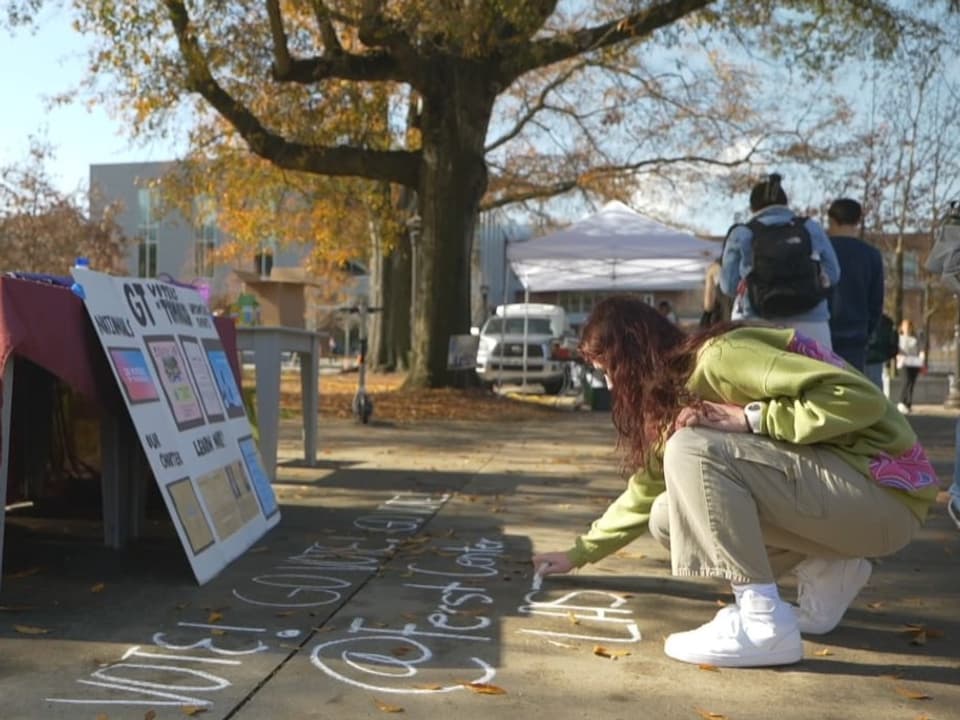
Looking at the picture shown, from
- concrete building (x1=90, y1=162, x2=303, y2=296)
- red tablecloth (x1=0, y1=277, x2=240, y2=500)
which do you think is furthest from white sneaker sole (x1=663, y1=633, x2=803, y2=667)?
concrete building (x1=90, y1=162, x2=303, y2=296)

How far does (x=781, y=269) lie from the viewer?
5.52 meters

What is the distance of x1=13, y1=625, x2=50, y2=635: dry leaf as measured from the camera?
142 inches

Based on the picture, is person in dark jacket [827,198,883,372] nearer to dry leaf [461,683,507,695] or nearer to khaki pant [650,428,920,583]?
khaki pant [650,428,920,583]

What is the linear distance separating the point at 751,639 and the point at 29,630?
2.35m

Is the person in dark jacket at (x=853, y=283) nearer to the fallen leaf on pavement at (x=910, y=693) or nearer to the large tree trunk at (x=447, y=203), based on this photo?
the fallen leaf on pavement at (x=910, y=693)

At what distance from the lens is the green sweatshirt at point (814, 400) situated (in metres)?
3.33

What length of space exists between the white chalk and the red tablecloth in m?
1.87

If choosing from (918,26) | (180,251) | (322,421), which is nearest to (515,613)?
(322,421)

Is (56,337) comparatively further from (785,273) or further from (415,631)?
(785,273)

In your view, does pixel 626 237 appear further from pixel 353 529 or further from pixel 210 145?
pixel 353 529

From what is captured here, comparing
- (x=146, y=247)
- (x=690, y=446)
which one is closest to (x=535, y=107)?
(x=690, y=446)

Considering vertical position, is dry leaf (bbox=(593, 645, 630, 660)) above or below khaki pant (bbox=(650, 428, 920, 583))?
below

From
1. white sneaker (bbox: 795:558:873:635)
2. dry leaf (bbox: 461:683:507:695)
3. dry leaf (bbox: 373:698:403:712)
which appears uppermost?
white sneaker (bbox: 795:558:873:635)

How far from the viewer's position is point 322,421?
12781 millimetres
